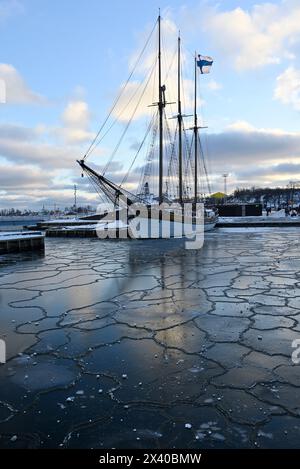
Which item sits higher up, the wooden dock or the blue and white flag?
the blue and white flag

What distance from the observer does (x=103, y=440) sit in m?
2.49

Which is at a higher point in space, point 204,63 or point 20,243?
point 204,63

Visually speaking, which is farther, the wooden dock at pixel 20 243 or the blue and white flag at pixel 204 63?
the blue and white flag at pixel 204 63

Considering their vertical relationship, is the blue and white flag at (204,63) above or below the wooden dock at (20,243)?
above

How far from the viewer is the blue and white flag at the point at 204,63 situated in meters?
30.9

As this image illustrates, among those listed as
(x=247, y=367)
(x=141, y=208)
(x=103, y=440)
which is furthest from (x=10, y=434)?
(x=141, y=208)

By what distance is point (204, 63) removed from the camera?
30.9 metres

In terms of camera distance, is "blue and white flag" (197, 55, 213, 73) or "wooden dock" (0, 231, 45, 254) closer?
"wooden dock" (0, 231, 45, 254)

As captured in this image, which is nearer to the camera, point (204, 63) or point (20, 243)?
point (20, 243)

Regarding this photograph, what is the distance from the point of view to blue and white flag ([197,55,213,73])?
3092 centimetres
